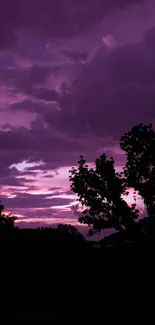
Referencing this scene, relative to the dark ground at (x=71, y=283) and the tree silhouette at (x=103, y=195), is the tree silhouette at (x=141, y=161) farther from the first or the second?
the dark ground at (x=71, y=283)

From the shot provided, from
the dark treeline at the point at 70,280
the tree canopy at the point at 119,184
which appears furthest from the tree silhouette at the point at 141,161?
the dark treeline at the point at 70,280

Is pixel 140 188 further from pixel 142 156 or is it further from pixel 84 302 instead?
pixel 84 302

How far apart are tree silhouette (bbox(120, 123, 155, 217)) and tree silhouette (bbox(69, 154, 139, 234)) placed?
133 cm

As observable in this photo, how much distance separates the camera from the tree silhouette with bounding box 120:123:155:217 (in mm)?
39562

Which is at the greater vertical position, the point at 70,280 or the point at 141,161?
the point at 141,161

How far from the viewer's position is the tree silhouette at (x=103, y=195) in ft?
129

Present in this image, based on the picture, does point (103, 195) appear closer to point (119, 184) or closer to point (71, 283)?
point (119, 184)

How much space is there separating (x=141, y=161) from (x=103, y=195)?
15.4ft

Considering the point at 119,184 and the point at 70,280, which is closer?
the point at 70,280

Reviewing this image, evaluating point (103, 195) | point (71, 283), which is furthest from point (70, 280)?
point (103, 195)

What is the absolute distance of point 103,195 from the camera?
132 ft

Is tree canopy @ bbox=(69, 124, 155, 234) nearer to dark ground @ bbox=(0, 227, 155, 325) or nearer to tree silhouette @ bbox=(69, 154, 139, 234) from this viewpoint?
tree silhouette @ bbox=(69, 154, 139, 234)

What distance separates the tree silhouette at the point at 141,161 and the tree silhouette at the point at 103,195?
1.33 meters

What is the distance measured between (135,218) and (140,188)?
109 inches
